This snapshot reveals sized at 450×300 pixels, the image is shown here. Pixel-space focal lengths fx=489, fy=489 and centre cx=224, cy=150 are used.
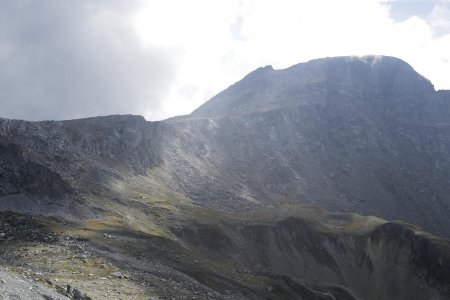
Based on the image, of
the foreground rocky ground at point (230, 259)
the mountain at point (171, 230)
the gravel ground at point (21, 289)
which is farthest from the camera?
the mountain at point (171, 230)

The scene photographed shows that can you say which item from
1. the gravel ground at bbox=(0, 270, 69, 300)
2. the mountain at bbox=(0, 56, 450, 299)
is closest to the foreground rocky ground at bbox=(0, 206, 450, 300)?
the gravel ground at bbox=(0, 270, 69, 300)

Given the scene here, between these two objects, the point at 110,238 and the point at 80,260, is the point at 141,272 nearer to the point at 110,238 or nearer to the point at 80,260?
the point at 80,260

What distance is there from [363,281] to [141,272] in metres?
86.4

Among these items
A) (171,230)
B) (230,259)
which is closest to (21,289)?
(171,230)

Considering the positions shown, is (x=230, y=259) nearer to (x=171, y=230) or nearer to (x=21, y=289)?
(x=171, y=230)

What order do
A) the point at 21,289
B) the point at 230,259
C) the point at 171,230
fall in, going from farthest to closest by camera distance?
the point at 230,259, the point at 171,230, the point at 21,289

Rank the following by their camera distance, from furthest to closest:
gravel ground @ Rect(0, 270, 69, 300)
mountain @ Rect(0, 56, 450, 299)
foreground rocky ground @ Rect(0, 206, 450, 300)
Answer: mountain @ Rect(0, 56, 450, 299) → foreground rocky ground @ Rect(0, 206, 450, 300) → gravel ground @ Rect(0, 270, 69, 300)

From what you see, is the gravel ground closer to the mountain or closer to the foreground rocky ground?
the foreground rocky ground

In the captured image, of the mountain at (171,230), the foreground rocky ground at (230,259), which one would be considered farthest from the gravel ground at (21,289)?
the mountain at (171,230)

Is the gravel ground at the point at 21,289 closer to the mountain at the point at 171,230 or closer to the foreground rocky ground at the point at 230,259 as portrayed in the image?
the foreground rocky ground at the point at 230,259

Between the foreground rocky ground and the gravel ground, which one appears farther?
the foreground rocky ground

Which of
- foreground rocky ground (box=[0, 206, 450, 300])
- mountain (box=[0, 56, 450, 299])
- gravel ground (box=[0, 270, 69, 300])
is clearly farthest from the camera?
mountain (box=[0, 56, 450, 299])

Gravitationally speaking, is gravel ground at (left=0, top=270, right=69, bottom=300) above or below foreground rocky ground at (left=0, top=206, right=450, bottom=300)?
above

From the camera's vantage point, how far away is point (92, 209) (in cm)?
10231
